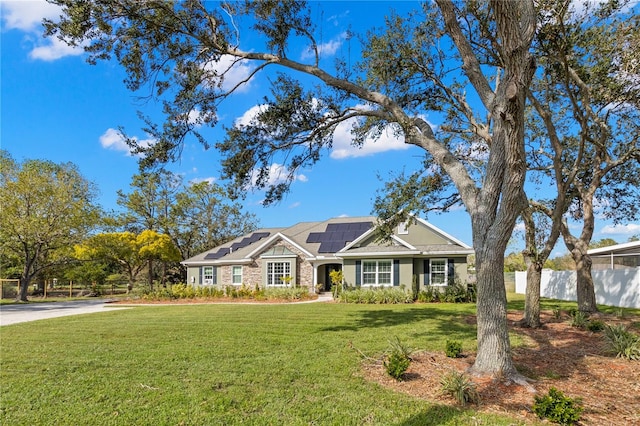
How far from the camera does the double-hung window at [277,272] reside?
23.9m

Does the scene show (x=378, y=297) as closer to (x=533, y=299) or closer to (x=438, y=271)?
(x=438, y=271)

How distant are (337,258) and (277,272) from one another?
408 centimetres

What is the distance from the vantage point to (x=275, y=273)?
24.2m

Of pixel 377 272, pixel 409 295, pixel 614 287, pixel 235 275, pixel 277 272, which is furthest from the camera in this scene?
pixel 235 275

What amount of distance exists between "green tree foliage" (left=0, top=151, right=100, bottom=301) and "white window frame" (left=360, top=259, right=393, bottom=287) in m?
17.8

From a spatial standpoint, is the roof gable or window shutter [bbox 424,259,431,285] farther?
the roof gable

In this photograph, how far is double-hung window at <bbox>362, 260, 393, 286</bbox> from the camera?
2033 centimetres

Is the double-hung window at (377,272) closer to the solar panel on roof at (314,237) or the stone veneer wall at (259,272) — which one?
the stone veneer wall at (259,272)

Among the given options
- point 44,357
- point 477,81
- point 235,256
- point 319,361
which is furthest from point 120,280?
point 477,81

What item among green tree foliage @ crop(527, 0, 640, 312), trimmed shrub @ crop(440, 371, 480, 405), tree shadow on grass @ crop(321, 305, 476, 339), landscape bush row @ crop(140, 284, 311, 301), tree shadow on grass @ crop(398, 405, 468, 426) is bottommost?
landscape bush row @ crop(140, 284, 311, 301)

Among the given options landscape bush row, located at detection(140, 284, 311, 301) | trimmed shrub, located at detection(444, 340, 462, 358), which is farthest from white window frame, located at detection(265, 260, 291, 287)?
trimmed shrub, located at detection(444, 340, 462, 358)

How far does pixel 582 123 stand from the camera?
1001 cm

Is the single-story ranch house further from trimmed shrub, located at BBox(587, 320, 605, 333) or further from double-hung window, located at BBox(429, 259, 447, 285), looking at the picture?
trimmed shrub, located at BBox(587, 320, 605, 333)

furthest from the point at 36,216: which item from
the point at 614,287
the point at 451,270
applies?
the point at 614,287
